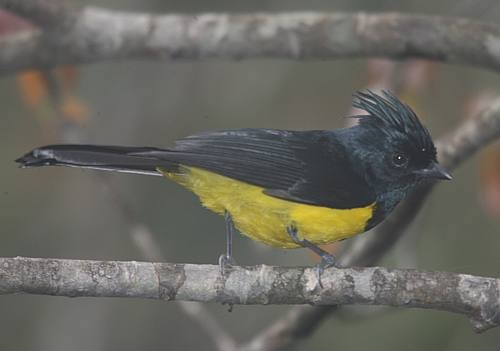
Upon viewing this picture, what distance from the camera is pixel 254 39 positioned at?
18.8 ft

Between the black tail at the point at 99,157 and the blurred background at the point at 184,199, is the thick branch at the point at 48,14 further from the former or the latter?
the black tail at the point at 99,157

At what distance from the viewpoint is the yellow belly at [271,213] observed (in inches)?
178

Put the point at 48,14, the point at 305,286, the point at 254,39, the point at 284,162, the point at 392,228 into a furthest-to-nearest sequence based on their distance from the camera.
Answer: the point at 48,14
the point at 254,39
the point at 392,228
the point at 284,162
the point at 305,286

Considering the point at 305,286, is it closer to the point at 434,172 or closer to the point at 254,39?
the point at 434,172

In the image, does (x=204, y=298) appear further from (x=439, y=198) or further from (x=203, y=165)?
(x=439, y=198)

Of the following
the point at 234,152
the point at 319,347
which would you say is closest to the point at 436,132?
the point at 319,347

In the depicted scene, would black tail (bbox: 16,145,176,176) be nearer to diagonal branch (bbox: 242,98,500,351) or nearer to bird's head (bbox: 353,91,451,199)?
bird's head (bbox: 353,91,451,199)

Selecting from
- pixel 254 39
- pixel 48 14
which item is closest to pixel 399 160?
pixel 254 39

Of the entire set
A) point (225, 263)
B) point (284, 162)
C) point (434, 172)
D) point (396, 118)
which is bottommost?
point (225, 263)

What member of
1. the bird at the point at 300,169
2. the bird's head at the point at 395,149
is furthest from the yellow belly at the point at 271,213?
the bird's head at the point at 395,149

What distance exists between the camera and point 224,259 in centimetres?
419

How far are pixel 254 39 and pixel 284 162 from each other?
1.27 m

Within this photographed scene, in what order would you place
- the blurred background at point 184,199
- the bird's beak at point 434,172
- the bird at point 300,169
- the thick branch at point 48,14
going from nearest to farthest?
the bird at point 300,169, the bird's beak at point 434,172, the thick branch at point 48,14, the blurred background at point 184,199

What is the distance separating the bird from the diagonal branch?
478 millimetres
